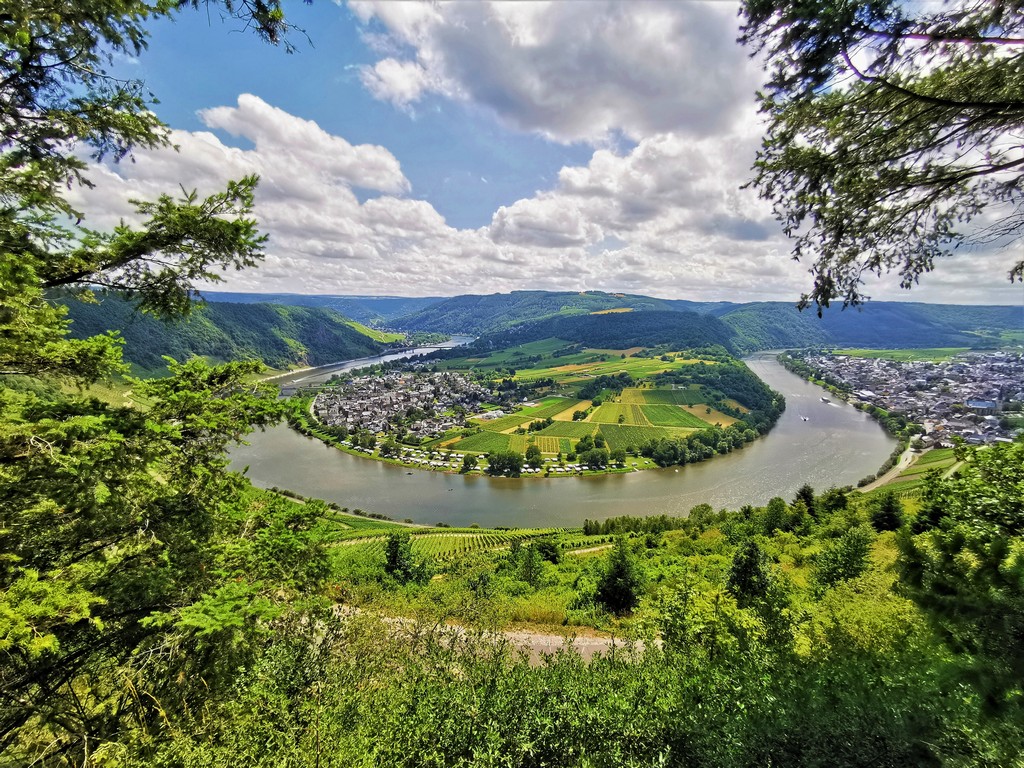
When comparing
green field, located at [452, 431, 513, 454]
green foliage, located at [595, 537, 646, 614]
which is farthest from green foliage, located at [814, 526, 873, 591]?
green field, located at [452, 431, 513, 454]

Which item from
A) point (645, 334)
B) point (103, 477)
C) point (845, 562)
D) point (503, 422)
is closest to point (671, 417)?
point (503, 422)

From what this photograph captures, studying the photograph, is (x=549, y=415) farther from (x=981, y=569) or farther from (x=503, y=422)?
(x=981, y=569)

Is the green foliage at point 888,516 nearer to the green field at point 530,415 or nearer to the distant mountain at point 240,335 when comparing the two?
the green field at point 530,415

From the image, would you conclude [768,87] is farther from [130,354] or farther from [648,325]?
[648,325]

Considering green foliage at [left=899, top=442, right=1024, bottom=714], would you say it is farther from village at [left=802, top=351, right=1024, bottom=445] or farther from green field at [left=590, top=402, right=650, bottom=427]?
green field at [left=590, top=402, right=650, bottom=427]

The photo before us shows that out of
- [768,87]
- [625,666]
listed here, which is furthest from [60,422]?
[625,666]
